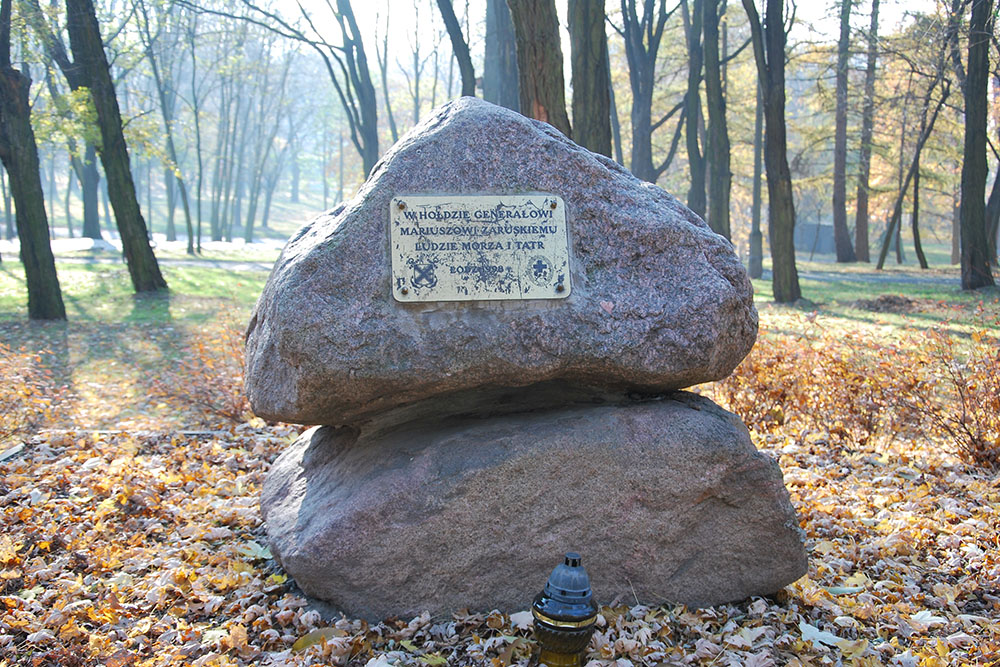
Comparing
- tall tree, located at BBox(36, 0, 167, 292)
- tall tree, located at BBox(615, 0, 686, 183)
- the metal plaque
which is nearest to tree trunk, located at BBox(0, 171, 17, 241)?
tall tree, located at BBox(36, 0, 167, 292)

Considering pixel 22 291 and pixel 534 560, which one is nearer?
pixel 534 560

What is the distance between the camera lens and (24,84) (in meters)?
10.2

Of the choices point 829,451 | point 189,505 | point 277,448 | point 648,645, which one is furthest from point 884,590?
point 277,448

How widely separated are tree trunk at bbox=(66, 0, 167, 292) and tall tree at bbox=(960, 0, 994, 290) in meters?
14.4

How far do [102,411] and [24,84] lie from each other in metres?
5.51

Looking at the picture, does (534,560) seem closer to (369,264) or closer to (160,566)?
(369,264)

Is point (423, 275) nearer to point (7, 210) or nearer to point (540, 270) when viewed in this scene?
point (540, 270)

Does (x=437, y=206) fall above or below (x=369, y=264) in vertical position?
above

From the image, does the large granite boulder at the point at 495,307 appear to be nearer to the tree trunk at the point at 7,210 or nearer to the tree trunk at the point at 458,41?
the tree trunk at the point at 458,41

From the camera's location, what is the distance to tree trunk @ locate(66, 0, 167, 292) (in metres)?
12.3

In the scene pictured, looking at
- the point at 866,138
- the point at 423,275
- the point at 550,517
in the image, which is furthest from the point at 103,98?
the point at 866,138

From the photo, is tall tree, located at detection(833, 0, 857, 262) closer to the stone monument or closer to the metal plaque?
the stone monument

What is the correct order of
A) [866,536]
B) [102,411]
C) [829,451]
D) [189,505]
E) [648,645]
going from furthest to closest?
[102,411]
[829,451]
[189,505]
[866,536]
[648,645]

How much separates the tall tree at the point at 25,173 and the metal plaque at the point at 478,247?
8.86 metres
